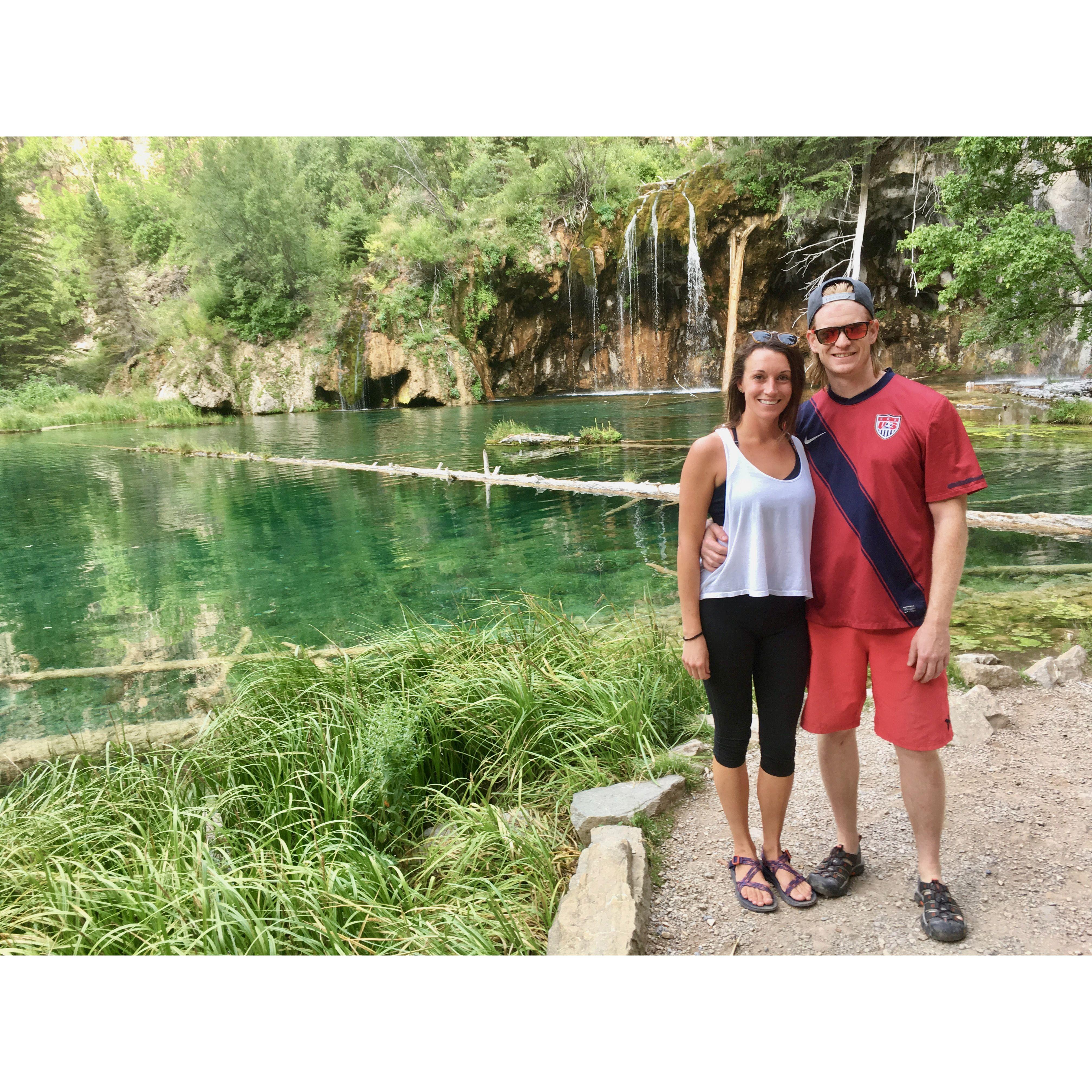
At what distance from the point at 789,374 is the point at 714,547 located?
440 mm

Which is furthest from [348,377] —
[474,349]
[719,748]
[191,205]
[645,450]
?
[719,748]

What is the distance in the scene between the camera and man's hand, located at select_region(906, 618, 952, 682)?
1.49 meters

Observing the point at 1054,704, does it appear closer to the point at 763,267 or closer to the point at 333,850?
the point at 333,850

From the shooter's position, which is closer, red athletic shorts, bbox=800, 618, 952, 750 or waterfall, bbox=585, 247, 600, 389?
red athletic shorts, bbox=800, 618, 952, 750

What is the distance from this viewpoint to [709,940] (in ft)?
5.50

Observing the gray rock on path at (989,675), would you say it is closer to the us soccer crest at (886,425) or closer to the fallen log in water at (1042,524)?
the us soccer crest at (886,425)

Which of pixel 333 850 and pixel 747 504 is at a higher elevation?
pixel 747 504

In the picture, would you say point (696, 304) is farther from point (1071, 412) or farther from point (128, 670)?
point (128, 670)

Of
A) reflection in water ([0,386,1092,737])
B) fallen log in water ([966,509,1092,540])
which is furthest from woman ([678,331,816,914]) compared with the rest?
fallen log in water ([966,509,1092,540])

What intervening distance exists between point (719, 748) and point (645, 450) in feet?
19.1

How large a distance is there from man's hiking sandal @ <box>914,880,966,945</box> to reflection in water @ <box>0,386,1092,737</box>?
3579 millimetres

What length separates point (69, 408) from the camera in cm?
568

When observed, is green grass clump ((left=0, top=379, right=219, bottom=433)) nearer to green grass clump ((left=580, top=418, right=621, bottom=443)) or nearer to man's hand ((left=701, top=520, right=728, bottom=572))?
green grass clump ((left=580, top=418, right=621, bottom=443))
